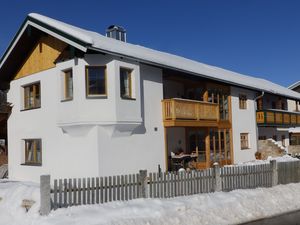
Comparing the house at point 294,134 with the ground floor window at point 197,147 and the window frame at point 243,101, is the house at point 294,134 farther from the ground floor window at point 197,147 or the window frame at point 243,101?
the ground floor window at point 197,147

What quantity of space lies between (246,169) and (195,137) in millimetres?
7982

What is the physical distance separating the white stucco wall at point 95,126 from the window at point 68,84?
0.24m

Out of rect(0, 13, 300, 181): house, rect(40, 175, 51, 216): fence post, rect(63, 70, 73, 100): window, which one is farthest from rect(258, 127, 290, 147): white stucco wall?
rect(40, 175, 51, 216): fence post

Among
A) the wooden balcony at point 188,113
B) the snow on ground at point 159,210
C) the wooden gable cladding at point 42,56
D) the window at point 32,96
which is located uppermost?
the wooden gable cladding at point 42,56

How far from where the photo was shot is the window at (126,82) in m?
16.7

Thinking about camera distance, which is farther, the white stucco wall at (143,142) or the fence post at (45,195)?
the white stucco wall at (143,142)

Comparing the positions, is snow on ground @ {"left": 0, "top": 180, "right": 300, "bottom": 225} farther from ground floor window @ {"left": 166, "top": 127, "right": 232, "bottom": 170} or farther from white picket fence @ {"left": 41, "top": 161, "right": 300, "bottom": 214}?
ground floor window @ {"left": 166, "top": 127, "right": 232, "bottom": 170}

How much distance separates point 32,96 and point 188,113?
866cm

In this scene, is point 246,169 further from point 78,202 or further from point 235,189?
point 78,202

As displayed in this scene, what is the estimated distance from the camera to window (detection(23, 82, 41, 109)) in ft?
64.2

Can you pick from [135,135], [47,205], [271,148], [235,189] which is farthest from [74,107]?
[271,148]

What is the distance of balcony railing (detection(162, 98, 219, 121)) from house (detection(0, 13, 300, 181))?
0.05m

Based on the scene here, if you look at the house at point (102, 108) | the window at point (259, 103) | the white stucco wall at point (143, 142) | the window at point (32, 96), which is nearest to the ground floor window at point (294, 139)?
the window at point (259, 103)

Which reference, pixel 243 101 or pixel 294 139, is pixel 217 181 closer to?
pixel 243 101
